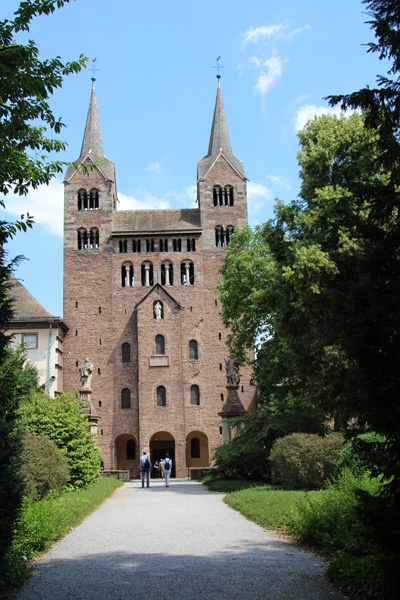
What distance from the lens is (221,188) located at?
54.0 meters

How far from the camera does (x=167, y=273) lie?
2028 inches

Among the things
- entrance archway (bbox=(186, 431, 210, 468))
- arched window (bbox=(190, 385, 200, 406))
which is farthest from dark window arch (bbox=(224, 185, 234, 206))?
entrance archway (bbox=(186, 431, 210, 468))

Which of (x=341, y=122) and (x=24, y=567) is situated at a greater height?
(x=341, y=122)

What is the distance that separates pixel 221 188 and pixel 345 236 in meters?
38.2

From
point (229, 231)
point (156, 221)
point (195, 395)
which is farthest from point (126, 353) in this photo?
point (229, 231)

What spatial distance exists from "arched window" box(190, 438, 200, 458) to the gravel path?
35942mm

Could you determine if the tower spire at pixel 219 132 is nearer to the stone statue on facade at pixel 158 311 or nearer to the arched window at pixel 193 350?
the stone statue on facade at pixel 158 311

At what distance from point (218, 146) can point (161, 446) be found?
2573 centimetres

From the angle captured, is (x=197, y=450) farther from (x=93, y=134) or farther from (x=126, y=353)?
(x=93, y=134)

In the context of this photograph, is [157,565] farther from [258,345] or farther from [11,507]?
[258,345]

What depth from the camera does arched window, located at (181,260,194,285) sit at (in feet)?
169

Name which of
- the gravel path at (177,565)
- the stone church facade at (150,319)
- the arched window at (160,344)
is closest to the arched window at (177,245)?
the stone church facade at (150,319)

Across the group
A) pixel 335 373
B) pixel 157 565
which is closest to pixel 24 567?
pixel 157 565

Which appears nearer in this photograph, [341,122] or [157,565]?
[157,565]
